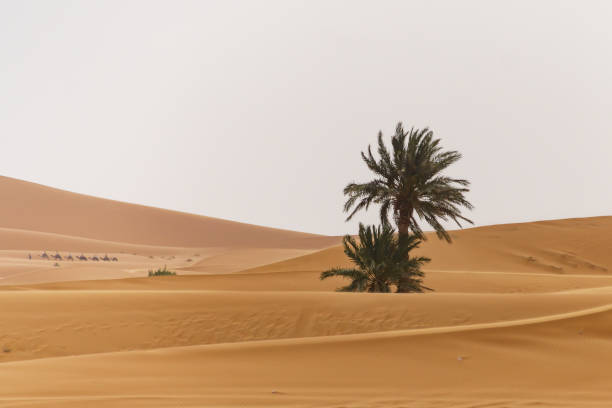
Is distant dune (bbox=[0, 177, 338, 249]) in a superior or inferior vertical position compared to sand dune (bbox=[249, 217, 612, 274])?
superior

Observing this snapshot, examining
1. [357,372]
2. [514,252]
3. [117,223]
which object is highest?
[117,223]

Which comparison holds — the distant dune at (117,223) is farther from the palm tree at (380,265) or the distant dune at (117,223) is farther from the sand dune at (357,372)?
the sand dune at (357,372)

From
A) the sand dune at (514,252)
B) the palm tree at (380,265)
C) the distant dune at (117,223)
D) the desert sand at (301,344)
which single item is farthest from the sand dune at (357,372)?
the distant dune at (117,223)

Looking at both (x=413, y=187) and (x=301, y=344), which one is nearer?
(x=301, y=344)

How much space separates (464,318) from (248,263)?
29163 millimetres

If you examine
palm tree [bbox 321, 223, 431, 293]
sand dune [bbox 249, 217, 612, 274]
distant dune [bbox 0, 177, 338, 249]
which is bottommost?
palm tree [bbox 321, 223, 431, 293]

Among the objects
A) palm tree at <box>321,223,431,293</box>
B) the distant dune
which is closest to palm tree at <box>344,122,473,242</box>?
palm tree at <box>321,223,431,293</box>

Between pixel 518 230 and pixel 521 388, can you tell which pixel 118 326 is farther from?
pixel 518 230

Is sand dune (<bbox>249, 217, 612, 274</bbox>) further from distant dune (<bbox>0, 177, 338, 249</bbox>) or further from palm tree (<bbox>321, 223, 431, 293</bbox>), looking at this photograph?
distant dune (<bbox>0, 177, 338, 249</bbox>)

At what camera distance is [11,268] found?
93.8 feet

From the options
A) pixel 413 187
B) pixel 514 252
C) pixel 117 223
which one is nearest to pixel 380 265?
pixel 413 187

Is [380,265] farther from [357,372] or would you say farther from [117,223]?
[117,223]

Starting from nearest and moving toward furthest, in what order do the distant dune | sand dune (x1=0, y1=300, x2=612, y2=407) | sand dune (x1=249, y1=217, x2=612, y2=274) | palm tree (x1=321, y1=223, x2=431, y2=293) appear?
sand dune (x1=0, y1=300, x2=612, y2=407)
palm tree (x1=321, y1=223, x2=431, y2=293)
sand dune (x1=249, y1=217, x2=612, y2=274)
the distant dune

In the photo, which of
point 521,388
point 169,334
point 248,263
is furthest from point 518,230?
point 521,388
